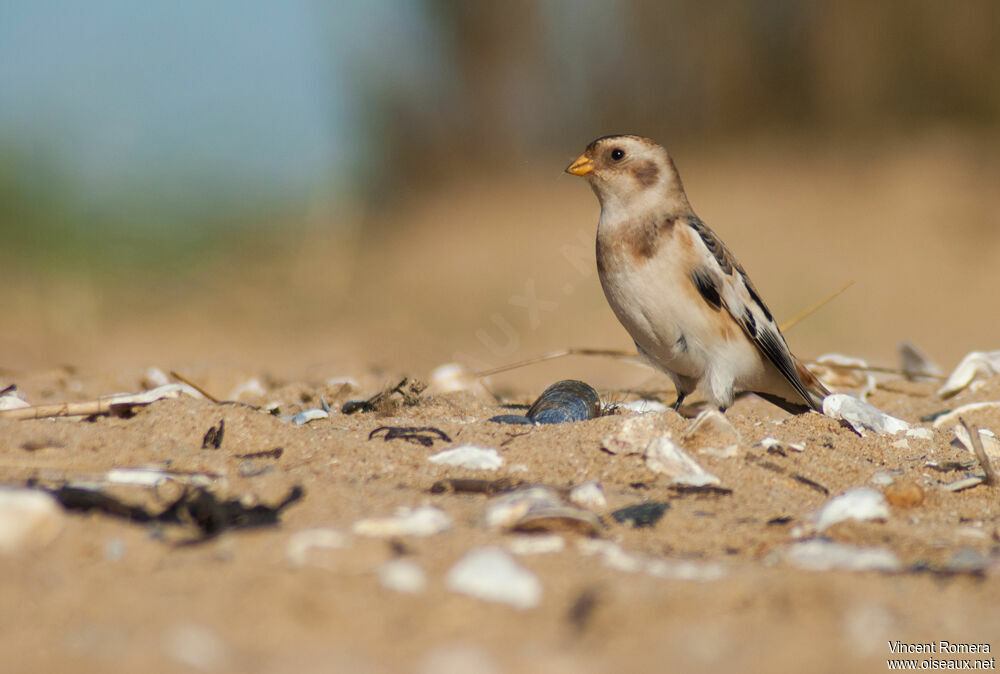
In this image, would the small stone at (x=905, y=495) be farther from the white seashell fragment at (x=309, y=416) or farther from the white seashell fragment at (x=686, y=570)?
the white seashell fragment at (x=309, y=416)

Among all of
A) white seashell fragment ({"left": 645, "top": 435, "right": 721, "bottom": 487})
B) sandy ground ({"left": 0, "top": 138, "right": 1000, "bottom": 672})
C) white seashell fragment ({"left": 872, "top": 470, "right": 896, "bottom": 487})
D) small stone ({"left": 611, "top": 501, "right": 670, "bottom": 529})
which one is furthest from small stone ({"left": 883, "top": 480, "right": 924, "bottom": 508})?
small stone ({"left": 611, "top": 501, "right": 670, "bottom": 529})

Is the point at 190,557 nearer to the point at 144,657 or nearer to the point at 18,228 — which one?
the point at 144,657

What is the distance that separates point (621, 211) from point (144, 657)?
3.00 meters

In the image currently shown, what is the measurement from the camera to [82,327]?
7918 mm

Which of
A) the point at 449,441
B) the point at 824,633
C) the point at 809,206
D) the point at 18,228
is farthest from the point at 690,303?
the point at 18,228

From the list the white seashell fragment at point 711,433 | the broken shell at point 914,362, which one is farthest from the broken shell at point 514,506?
the broken shell at point 914,362

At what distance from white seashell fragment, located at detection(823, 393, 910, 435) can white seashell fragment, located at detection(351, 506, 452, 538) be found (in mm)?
1760

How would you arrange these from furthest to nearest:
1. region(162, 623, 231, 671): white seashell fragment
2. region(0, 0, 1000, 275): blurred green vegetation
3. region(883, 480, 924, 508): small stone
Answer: region(0, 0, 1000, 275): blurred green vegetation → region(883, 480, 924, 508): small stone → region(162, 623, 231, 671): white seashell fragment

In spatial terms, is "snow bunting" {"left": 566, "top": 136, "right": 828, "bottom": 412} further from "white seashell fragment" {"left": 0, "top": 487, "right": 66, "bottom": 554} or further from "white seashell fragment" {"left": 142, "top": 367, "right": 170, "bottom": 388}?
"white seashell fragment" {"left": 0, "top": 487, "right": 66, "bottom": 554}

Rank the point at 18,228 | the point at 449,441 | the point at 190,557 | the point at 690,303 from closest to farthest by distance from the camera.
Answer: the point at 190,557 < the point at 449,441 < the point at 690,303 < the point at 18,228

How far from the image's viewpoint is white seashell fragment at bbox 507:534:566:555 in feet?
6.23

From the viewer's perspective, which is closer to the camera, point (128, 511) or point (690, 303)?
point (128, 511)

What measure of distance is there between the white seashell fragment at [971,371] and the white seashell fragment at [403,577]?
10.2ft

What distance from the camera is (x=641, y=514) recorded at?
88.0 inches
